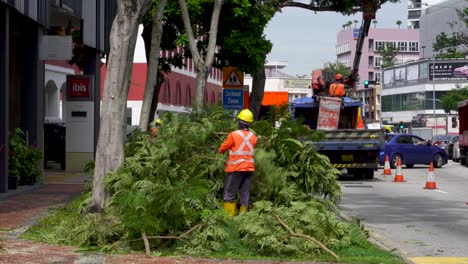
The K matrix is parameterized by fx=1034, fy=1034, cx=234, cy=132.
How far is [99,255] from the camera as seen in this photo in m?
12.0

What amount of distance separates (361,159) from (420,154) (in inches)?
486

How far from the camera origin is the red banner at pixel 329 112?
109ft

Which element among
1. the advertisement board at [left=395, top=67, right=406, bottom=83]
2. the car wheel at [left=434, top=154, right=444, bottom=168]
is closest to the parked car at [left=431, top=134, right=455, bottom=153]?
the car wheel at [left=434, top=154, right=444, bottom=168]

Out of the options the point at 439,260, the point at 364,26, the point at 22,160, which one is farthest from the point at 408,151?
the point at 439,260

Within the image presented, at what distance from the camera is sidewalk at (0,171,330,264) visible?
11.5 meters

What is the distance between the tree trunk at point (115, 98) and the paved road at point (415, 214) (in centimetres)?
421

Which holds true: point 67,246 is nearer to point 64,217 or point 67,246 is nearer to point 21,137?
point 64,217

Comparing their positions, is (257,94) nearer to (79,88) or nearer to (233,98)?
→ (233,98)

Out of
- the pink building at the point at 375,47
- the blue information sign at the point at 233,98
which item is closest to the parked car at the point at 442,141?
the blue information sign at the point at 233,98

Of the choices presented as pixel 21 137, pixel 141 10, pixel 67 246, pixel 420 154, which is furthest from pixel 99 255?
pixel 420 154

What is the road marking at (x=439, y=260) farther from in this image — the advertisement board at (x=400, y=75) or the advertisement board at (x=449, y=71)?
the advertisement board at (x=400, y=75)

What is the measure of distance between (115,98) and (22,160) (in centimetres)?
847

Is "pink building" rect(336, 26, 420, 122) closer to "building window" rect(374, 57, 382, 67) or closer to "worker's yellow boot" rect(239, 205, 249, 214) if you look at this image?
"building window" rect(374, 57, 382, 67)

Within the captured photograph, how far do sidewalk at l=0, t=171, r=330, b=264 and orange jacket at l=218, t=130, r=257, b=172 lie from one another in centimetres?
301
